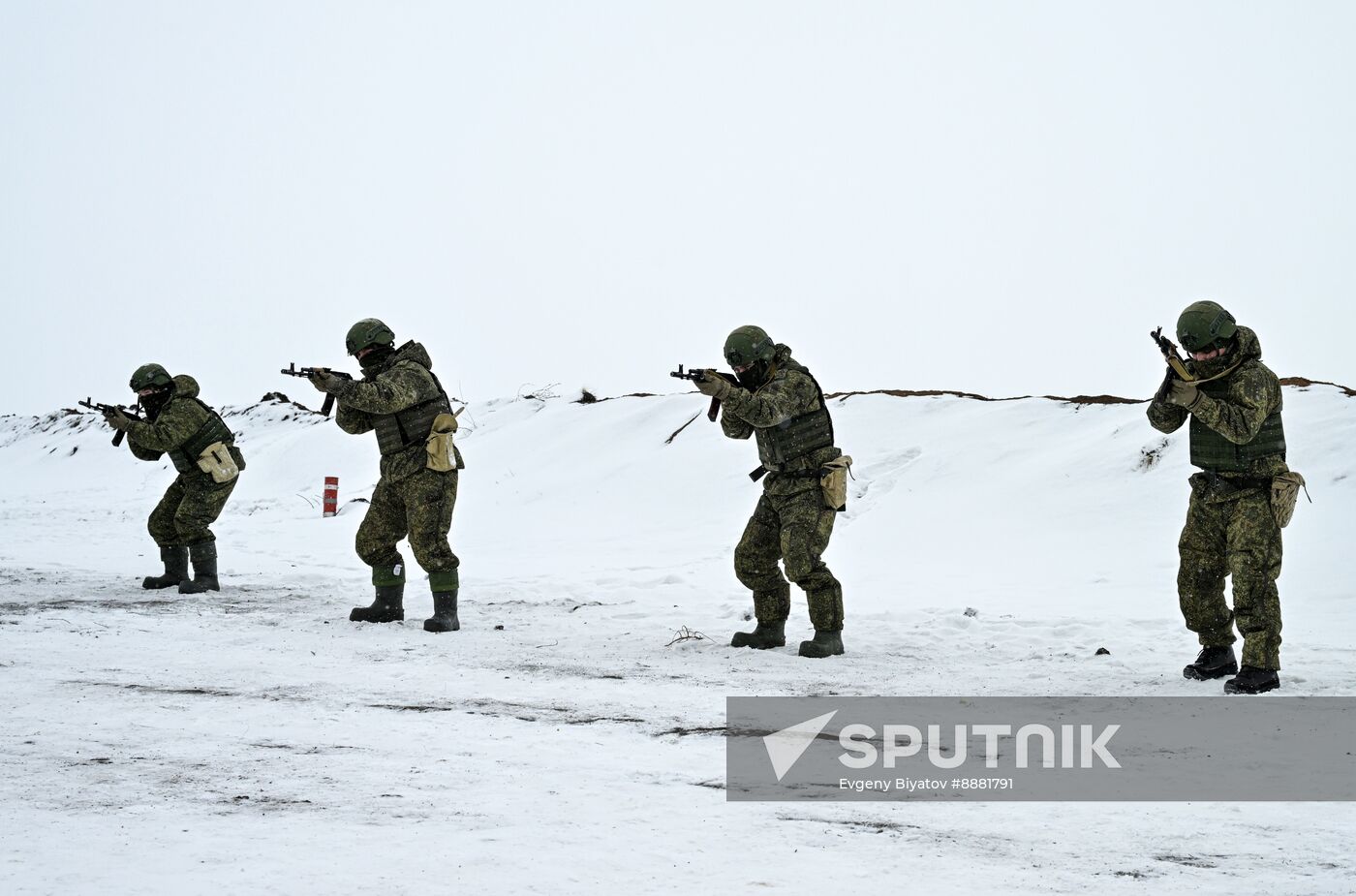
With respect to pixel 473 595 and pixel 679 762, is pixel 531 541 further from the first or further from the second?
pixel 679 762

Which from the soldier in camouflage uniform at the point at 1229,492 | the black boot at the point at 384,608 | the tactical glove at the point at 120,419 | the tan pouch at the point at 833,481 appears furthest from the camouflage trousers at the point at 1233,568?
the tactical glove at the point at 120,419

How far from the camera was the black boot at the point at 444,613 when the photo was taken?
7051mm

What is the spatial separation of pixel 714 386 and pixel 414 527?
7.03 ft

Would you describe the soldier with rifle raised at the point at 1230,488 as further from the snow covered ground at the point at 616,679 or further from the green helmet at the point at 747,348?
the green helmet at the point at 747,348

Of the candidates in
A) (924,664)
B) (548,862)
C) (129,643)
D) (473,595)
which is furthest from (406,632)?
(548,862)

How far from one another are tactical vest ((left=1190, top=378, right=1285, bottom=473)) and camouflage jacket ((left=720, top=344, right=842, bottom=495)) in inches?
73.7

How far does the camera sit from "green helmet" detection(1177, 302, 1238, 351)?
5.47 metres

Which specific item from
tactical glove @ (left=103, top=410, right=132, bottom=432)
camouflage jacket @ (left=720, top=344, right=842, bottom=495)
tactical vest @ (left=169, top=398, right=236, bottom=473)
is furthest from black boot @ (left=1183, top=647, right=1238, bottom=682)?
tactical glove @ (left=103, top=410, right=132, bottom=432)

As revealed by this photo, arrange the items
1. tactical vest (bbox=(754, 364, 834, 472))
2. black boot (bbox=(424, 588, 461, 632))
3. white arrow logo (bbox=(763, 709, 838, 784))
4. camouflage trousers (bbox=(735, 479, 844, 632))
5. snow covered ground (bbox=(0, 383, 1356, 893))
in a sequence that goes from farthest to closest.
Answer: black boot (bbox=(424, 588, 461, 632))
tactical vest (bbox=(754, 364, 834, 472))
camouflage trousers (bbox=(735, 479, 844, 632))
white arrow logo (bbox=(763, 709, 838, 784))
snow covered ground (bbox=(0, 383, 1356, 893))

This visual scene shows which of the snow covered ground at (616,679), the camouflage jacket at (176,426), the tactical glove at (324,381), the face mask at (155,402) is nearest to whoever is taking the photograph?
the snow covered ground at (616,679)

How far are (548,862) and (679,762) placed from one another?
1107 millimetres

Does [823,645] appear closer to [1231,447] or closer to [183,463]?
[1231,447]

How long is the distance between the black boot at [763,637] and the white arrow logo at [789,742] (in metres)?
2.15

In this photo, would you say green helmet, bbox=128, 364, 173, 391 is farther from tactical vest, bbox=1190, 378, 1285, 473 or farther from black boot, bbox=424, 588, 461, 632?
tactical vest, bbox=1190, 378, 1285, 473
